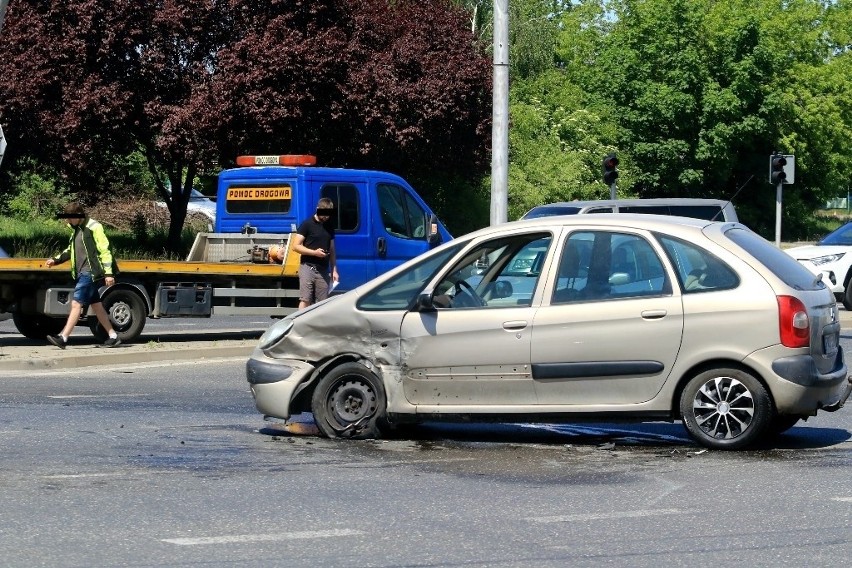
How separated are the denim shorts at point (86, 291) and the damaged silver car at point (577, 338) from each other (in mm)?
6476

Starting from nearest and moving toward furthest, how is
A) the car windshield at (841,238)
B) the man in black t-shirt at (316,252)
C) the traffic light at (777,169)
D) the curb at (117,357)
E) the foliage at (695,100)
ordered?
the curb at (117,357) < the man in black t-shirt at (316,252) < the car windshield at (841,238) < the traffic light at (777,169) < the foliage at (695,100)

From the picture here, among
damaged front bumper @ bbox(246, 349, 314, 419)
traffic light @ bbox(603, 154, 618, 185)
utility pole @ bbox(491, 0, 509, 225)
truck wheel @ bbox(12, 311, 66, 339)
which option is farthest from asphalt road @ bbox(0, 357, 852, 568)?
traffic light @ bbox(603, 154, 618, 185)

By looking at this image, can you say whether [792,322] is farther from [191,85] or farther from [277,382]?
[191,85]

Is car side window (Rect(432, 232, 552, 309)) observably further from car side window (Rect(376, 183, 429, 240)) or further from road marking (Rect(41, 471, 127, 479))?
car side window (Rect(376, 183, 429, 240))

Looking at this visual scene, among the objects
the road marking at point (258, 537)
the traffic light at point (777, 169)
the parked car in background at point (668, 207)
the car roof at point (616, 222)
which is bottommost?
the road marking at point (258, 537)

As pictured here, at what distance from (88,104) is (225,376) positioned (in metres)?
21.6

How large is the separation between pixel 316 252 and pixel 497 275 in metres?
6.63

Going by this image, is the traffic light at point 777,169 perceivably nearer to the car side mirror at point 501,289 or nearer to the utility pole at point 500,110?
the utility pole at point 500,110

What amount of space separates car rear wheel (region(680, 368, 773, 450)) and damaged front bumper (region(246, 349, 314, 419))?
8.44ft

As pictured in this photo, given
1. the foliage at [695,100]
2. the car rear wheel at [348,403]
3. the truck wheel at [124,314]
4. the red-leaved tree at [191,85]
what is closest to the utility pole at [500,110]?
the truck wheel at [124,314]

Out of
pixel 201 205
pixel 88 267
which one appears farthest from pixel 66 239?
pixel 88 267

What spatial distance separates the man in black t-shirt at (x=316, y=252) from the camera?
16.5 metres

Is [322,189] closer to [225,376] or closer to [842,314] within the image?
[225,376]

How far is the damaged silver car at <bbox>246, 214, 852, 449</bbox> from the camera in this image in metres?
9.28
